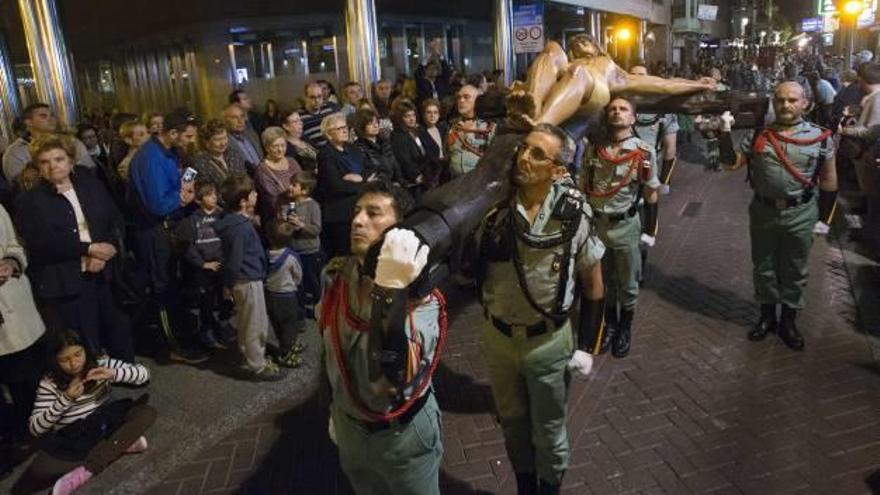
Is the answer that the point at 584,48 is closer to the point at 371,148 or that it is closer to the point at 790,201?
A: the point at 790,201

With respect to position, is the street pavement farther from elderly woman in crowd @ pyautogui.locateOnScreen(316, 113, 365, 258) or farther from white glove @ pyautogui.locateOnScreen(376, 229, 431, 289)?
elderly woman in crowd @ pyautogui.locateOnScreen(316, 113, 365, 258)

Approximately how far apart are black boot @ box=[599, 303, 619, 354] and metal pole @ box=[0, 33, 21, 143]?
7.00 meters

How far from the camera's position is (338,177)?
5.93 m

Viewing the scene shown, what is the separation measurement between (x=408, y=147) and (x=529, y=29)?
6.00m

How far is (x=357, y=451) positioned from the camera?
8.09ft

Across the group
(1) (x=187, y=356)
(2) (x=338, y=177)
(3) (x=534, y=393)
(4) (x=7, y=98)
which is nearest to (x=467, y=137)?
(2) (x=338, y=177)

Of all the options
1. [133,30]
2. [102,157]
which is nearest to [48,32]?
[102,157]

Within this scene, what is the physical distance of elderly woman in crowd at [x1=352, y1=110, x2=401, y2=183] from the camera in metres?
6.28

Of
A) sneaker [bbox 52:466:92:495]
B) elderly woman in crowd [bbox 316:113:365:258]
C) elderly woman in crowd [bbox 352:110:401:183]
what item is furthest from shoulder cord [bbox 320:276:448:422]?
elderly woman in crowd [bbox 352:110:401:183]

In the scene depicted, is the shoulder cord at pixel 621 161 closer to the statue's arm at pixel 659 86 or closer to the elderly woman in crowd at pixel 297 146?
the statue's arm at pixel 659 86

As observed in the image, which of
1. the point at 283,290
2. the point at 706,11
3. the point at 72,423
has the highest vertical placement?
the point at 706,11

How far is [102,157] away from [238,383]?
11.7ft

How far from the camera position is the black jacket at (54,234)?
172 inches

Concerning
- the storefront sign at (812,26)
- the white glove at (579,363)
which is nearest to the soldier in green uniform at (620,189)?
the white glove at (579,363)
